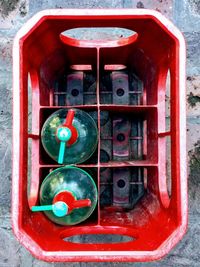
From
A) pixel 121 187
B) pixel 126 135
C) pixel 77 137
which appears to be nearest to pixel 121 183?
pixel 121 187

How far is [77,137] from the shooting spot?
2.93 feet

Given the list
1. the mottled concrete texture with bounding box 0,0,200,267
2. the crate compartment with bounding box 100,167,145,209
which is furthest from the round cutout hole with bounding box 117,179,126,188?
the mottled concrete texture with bounding box 0,0,200,267

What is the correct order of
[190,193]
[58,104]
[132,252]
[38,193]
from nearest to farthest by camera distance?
[132,252]
[38,193]
[58,104]
[190,193]

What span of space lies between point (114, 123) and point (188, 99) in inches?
10.3

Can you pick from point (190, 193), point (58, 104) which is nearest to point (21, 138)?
point (58, 104)

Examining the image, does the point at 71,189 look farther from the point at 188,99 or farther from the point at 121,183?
the point at 188,99

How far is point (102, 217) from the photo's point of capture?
101cm

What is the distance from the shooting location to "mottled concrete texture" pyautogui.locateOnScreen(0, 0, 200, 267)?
3.98 feet

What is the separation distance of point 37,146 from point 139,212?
0.29 m

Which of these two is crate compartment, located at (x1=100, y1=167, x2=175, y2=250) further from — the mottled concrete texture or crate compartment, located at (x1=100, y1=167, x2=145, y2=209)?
the mottled concrete texture

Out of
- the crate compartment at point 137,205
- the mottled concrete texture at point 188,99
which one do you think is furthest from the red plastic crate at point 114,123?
the mottled concrete texture at point 188,99

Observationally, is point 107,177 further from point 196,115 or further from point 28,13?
point 28,13

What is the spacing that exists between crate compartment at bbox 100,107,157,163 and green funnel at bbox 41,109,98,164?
0.10m

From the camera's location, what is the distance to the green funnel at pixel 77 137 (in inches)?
36.6
